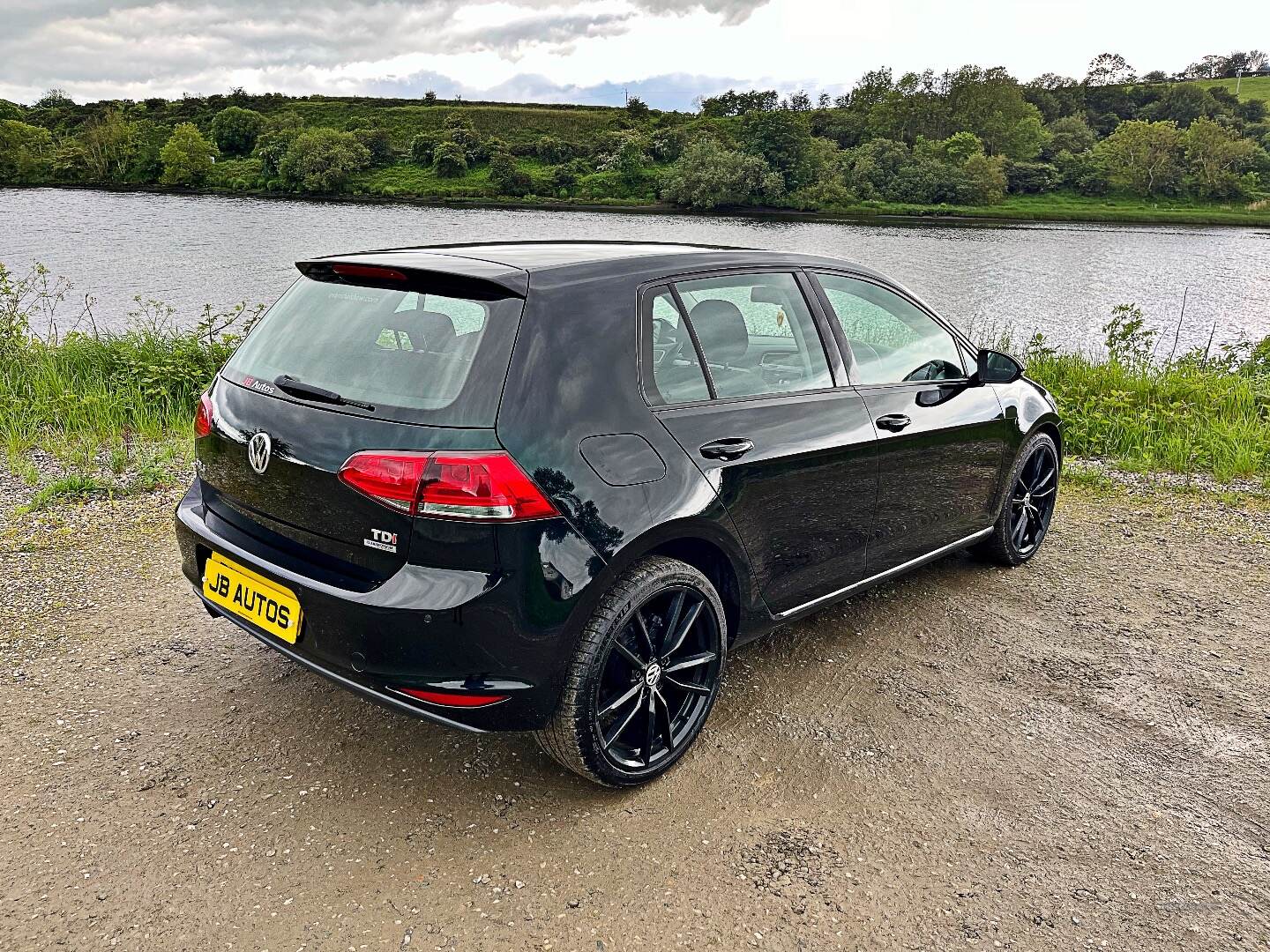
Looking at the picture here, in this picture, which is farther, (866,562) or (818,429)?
(866,562)

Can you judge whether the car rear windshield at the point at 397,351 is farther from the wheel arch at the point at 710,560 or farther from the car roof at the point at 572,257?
the wheel arch at the point at 710,560

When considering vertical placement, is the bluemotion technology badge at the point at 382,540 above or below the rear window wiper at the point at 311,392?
below

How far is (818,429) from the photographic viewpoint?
10.6 feet

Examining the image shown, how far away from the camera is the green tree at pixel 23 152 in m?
50.7

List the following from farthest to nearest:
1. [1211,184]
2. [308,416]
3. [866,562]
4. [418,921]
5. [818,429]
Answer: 1. [1211,184]
2. [866,562]
3. [818,429]
4. [308,416]
5. [418,921]

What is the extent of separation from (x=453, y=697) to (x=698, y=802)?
0.87 meters

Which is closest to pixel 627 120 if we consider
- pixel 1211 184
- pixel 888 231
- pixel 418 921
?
pixel 888 231

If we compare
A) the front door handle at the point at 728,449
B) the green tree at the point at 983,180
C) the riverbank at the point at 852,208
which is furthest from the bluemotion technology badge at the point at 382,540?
the green tree at the point at 983,180

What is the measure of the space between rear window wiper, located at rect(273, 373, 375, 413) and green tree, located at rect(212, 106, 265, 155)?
58413mm

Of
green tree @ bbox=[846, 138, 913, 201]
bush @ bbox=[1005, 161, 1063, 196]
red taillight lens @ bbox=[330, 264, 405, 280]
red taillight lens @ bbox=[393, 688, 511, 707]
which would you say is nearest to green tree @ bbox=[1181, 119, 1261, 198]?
bush @ bbox=[1005, 161, 1063, 196]

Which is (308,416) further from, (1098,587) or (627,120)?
(627,120)

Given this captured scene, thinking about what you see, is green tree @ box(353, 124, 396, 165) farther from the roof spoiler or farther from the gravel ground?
the roof spoiler

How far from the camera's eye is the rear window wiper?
2.50 m

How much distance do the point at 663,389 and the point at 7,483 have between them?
4.89 meters
